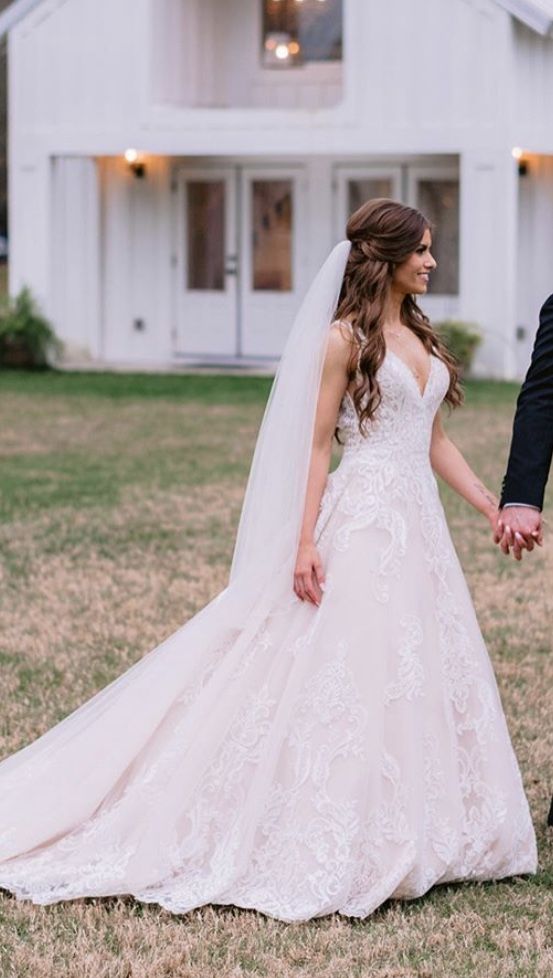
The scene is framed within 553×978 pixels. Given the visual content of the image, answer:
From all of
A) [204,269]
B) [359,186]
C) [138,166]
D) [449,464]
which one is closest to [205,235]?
[204,269]

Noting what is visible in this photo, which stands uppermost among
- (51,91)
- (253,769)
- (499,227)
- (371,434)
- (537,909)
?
(51,91)

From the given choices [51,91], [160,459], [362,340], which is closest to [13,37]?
[51,91]

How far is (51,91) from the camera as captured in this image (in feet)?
72.7

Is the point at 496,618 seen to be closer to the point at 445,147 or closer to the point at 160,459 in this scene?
the point at 160,459

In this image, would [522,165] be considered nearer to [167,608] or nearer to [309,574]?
[167,608]

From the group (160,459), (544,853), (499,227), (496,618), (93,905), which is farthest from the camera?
(499,227)

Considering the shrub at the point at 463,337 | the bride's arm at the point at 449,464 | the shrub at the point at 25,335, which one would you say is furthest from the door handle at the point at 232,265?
the bride's arm at the point at 449,464

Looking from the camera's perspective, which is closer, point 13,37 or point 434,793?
point 434,793

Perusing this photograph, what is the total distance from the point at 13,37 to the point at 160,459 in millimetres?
9663

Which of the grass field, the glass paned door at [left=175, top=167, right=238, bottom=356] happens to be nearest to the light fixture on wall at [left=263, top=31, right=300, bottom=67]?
the glass paned door at [left=175, top=167, right=238, bottom=356]

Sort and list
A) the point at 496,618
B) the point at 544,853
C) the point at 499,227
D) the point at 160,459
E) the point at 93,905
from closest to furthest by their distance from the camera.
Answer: the point at 93,905 < the point at 544,853 < the point at 496,618 < the point at 160,459 < the point at 499,227

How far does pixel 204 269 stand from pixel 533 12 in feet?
19.0

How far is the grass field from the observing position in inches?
177

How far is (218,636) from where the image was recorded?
505cm
